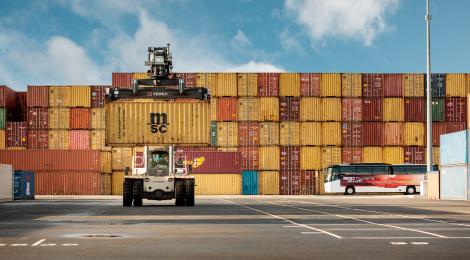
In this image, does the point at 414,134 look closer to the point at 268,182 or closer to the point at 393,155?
the point at 393,155

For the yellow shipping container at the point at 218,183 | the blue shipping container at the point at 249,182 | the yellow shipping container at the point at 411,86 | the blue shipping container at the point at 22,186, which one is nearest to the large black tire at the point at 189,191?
the blue shipping container at the point at 22,186

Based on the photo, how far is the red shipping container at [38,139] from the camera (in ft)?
300

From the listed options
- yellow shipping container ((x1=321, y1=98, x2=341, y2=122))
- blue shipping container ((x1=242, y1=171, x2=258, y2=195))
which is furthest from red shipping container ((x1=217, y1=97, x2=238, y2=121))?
yellow shipping container ((x1=321, y1=98, x2=341, y2=122))

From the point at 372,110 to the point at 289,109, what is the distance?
9229 mm

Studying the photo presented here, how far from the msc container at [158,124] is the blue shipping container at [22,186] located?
72.3ft

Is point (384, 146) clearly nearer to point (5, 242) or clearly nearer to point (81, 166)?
point (81, 166)

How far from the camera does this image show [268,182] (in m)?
92.2

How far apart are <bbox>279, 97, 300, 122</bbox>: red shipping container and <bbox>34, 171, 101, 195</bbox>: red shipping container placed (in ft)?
69.1

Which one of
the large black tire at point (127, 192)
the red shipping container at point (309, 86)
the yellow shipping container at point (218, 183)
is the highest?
the red shipping container at point (309, 86)

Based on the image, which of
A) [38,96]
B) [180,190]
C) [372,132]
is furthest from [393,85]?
[180,190]

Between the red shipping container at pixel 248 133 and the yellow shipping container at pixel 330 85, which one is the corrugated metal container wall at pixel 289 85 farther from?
the red shipping container at pixel 248 133

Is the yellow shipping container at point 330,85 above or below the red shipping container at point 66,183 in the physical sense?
above

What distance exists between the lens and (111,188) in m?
91.2

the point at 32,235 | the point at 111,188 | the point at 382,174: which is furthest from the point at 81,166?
the point at 32,235
